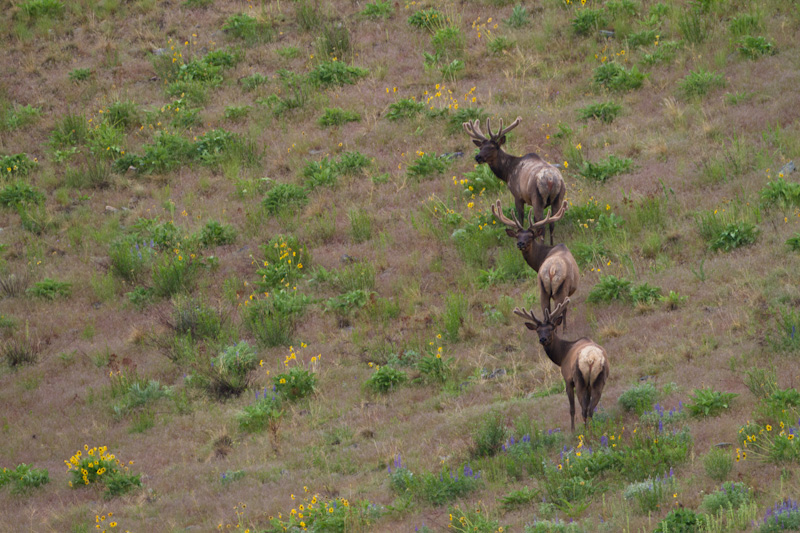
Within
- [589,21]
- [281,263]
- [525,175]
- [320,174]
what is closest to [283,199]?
[320,174]

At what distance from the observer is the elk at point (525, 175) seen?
12.8m

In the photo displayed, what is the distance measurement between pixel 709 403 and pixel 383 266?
252 inches

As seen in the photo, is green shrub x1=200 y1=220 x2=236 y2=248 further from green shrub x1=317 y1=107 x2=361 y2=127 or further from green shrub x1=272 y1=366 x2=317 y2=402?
green shrub x1=272 y1=366 x2=317 y2=402

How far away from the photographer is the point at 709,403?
8.76 meters

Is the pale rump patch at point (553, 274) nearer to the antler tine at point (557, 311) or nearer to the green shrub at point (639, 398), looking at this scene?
the antler tine at point (557, 311)

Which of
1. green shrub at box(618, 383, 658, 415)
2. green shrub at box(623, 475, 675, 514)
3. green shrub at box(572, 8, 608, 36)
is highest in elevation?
green shrub at box(572, 8, 608, 36)

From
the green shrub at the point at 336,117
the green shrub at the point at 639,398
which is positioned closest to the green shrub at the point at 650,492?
the green shrub at the point at 639,398

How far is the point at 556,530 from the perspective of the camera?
7098mm

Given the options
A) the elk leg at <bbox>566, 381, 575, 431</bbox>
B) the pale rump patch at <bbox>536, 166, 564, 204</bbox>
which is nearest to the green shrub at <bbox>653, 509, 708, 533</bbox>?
the elk leg at <bbox>566, 381, 575, 431</bbox>

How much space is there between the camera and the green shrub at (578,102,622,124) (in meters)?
16.3

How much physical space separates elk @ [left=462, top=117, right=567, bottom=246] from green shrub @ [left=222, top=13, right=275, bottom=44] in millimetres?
8267

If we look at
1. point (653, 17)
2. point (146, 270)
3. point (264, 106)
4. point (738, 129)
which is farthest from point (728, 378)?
point (264, 106)

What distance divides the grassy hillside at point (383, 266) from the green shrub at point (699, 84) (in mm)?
67

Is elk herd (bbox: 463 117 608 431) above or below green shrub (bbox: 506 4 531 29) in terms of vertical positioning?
below
